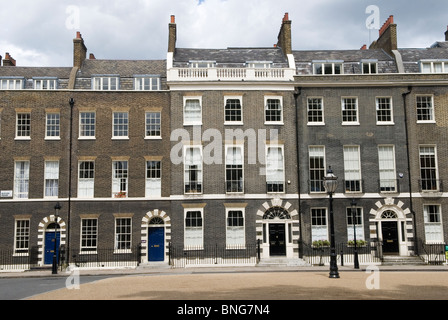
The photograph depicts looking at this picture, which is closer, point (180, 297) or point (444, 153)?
point (180, 297)

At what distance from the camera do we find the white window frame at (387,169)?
29.9m

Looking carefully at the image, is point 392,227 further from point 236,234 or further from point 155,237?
point 155,237

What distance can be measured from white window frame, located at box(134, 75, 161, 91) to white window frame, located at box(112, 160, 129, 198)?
545 centimetres

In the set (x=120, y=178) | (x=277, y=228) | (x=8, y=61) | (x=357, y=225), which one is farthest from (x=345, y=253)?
(x=8, y=61)

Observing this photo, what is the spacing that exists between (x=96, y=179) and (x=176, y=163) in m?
5.33

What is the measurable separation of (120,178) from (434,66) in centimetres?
2279

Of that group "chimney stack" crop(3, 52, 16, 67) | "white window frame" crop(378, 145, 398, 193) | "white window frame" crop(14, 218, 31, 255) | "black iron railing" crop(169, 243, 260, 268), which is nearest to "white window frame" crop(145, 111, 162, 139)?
"black iron railing" crop(169, 243, 260, 268)

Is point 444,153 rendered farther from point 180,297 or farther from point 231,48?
point 180,297

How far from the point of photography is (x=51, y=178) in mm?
29875

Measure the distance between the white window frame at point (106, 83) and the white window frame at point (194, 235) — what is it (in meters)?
10.0

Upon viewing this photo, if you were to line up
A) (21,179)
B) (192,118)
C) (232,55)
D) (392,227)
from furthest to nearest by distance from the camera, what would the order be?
(232,55)
(192,118)
(21,179)
(392,227)
